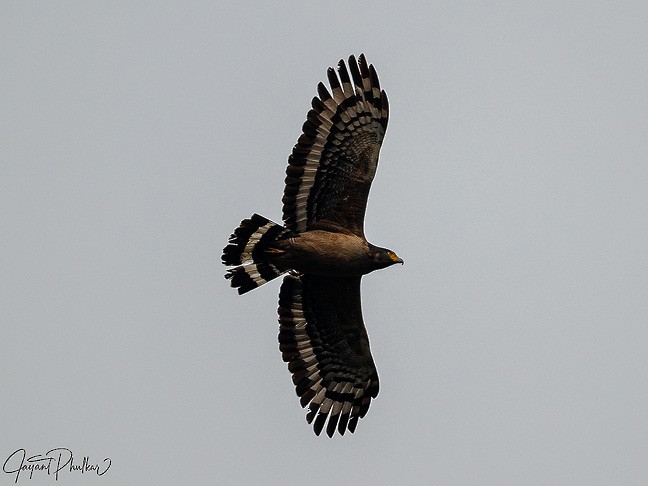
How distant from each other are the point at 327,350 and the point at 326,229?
1.90 metres

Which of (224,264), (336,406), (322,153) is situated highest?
(322,153)

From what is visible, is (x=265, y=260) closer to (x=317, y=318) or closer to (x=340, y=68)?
(x=317, y=318)

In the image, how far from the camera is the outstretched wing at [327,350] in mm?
18531

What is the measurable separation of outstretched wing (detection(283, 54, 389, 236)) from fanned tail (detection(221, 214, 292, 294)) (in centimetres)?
41

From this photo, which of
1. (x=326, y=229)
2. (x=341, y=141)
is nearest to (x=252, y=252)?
(x=326, y=229)

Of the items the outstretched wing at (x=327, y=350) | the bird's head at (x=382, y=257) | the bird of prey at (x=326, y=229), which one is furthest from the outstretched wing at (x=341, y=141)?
the outstretched wing at (x=327, y=350)

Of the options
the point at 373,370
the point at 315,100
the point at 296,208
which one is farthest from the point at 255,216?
the point at 373,370

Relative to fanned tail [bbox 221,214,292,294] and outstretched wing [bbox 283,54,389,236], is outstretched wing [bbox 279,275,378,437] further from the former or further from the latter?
outstretched wing [bbox 283,54,389,236]

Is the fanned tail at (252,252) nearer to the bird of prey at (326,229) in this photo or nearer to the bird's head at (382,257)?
the bird of prey at (326,229)

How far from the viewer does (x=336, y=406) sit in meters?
18.6

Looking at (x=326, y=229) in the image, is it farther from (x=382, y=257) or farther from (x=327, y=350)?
(x=327, y=350)

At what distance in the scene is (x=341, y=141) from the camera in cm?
1758

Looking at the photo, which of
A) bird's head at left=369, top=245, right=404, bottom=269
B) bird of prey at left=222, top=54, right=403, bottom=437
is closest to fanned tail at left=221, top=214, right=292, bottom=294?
bird of prey at left=222, top=54, right=403, bottom=437

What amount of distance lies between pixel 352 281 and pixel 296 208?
1360 mm
